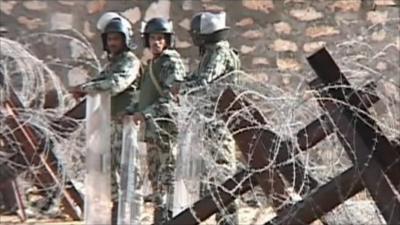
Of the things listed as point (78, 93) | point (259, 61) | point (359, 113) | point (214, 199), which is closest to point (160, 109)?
point (78, 93)

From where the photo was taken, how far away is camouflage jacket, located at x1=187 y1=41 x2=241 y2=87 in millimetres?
5980

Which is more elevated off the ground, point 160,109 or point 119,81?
point 119,81

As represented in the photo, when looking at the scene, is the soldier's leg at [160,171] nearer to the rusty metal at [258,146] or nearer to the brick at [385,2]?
the rusty metal at [258,146]

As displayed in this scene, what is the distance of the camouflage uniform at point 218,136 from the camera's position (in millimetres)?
5338

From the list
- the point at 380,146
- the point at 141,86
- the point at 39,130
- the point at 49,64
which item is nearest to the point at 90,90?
the point at 141,86

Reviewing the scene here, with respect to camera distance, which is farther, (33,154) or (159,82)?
(33,154)

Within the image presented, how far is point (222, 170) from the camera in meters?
5.52

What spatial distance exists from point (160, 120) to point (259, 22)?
123 inches

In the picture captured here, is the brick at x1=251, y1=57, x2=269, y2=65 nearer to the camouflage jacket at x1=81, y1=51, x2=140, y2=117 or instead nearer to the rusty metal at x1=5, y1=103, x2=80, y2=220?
the rusty metal at x1=5, y1=103, x2=80, y2=220

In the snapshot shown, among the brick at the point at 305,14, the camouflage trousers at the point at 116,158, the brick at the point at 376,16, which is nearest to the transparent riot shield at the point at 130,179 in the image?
the camouflage trousers at the point at 116,158

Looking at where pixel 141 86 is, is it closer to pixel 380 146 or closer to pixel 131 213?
pixel 131 213

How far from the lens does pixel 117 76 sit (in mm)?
6062

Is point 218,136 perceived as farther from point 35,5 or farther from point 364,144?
point 35,5

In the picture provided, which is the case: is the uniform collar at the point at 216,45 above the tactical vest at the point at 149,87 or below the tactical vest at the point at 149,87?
above
